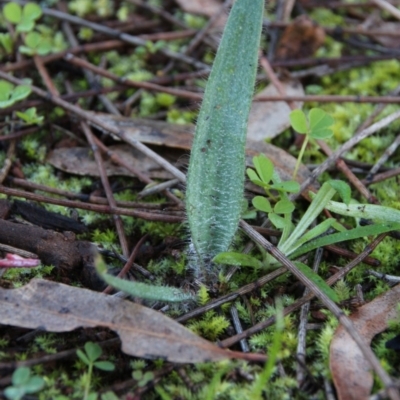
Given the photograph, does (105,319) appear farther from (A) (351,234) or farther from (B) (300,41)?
(B) (300,41)

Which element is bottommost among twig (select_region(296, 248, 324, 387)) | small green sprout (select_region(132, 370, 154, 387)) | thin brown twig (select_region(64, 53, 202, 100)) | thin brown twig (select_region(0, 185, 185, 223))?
small green sprout (select_region(132, 370, 154, 387))

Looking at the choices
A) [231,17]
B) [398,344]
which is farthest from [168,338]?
[231,17]

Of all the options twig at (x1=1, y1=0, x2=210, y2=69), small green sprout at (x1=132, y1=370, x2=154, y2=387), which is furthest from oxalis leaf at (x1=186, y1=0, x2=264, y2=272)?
twig at (x1=1, y1=0, x2=210, y2=69)

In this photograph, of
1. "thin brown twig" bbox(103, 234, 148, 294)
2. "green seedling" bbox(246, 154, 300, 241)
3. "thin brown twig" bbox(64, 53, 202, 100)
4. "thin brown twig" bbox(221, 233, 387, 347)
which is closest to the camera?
"thin brown twig" bbox(221, 233, 387, 347)

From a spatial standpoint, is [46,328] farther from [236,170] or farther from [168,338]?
[236,170]

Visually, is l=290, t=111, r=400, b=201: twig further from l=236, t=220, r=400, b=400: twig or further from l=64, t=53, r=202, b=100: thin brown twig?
l=64, t=53, r=202, b=100: thin brown twig

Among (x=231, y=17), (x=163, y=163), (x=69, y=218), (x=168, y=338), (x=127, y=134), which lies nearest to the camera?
(x=168, y=338)

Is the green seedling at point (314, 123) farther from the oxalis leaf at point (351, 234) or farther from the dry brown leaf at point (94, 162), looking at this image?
the dry brown leaf at point (94, 162)

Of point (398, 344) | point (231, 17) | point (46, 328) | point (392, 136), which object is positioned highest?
point (231, 17)
